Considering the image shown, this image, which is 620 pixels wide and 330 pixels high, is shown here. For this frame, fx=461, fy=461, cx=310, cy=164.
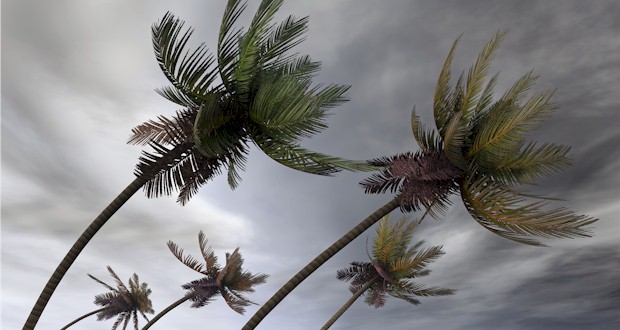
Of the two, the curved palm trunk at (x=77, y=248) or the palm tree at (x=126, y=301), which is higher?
the palm tree at (x=126, y=301)

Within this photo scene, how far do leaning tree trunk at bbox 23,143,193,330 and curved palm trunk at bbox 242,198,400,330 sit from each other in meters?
3.94

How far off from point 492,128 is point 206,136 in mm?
6429

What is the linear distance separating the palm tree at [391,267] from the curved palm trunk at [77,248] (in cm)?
1241

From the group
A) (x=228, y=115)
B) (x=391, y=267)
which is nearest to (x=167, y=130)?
(x=228, y=115)

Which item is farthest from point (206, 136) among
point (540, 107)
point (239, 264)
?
point (239, 264)

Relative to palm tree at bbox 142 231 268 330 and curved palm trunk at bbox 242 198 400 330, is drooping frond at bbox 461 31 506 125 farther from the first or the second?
palm tree at bbox 142 231 268 330

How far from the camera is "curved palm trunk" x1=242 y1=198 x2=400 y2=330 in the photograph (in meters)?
10.7

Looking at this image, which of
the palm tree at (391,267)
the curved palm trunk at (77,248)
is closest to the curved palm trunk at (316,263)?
the curved palm trunk at (77,248)

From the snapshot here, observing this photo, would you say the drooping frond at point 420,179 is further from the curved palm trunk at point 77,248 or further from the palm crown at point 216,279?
the palm crown at point 216,279

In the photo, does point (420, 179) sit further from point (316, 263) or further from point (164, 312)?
point (164, 312)

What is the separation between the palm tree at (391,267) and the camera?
2040cm

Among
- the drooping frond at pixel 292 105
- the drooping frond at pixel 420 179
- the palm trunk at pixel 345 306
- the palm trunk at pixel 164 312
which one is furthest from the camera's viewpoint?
the palm trunk at pixel 164 312

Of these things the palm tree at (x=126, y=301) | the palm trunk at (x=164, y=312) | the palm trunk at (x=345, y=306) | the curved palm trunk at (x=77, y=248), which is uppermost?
the palm tree at (x=126, y=301)

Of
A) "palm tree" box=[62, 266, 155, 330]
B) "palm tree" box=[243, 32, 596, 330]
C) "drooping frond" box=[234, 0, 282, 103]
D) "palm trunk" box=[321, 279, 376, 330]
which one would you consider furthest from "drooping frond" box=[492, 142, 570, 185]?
"palm tree" box=[62, 266, 155, 330]
